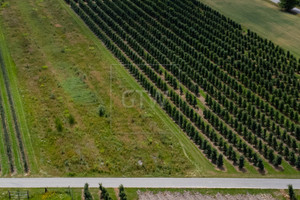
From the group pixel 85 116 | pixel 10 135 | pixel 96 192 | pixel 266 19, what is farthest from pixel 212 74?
pixel 10 135

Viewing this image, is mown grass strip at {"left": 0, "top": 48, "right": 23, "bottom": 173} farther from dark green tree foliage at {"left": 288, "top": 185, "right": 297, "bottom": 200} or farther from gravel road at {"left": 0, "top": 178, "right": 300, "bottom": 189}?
dark green tree foliage at {"left": 288, "top": 185, "right": 297, "bottom": 200}

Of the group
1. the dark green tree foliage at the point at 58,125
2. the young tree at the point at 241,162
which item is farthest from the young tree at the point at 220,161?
the dark green tree foliage at the point at 58,125

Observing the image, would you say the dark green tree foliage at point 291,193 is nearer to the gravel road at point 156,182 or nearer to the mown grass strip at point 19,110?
the gravel road at point 156,182

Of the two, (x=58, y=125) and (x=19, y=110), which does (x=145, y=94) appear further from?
(x=19, y=110)

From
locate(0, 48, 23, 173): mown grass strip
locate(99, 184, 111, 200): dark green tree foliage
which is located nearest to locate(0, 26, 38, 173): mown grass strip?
locate(0, 48, 23, 173): mown grass strip

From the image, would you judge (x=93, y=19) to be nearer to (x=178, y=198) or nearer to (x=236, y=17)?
(x=236, y=17)

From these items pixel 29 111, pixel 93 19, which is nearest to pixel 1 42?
pixel 93 19
